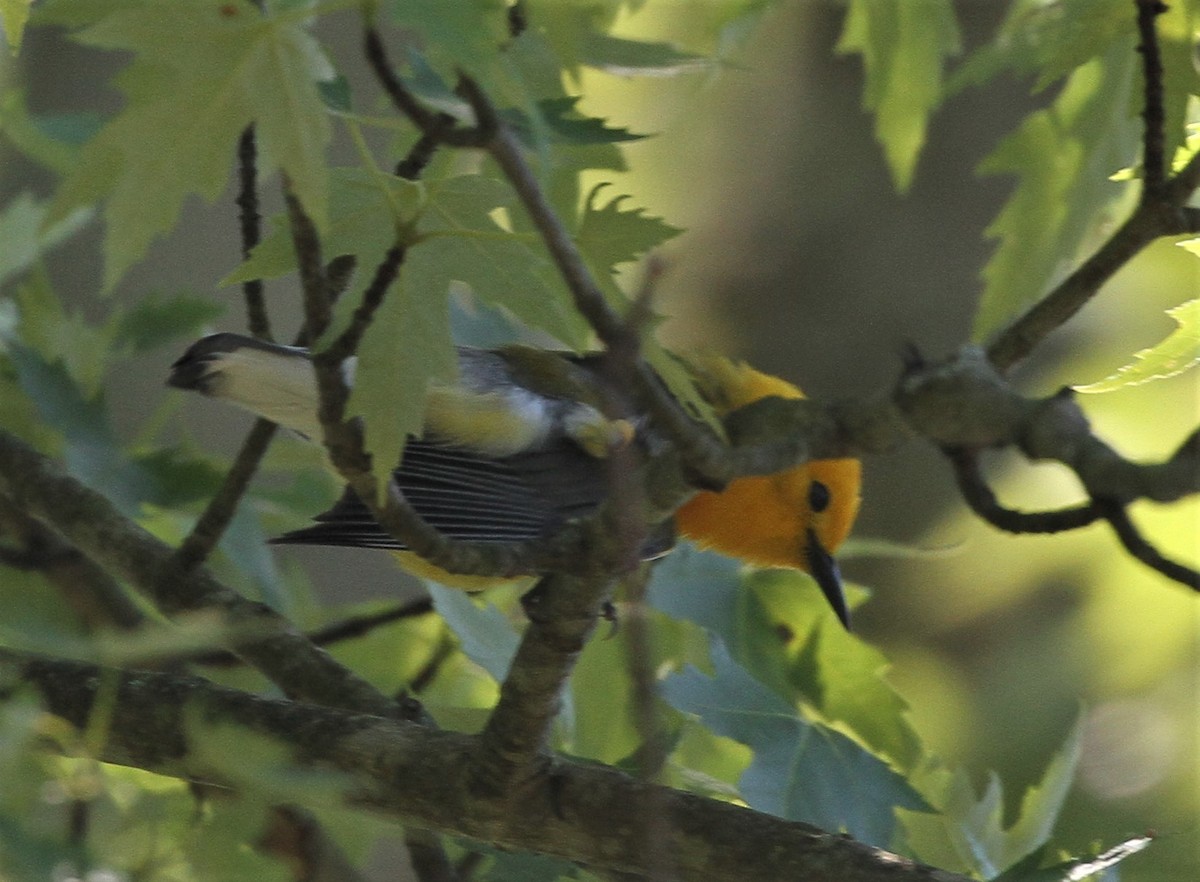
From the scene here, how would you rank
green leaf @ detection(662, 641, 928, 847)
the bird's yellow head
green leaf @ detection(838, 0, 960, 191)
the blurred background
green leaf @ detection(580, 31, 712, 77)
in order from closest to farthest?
green leaf @ detection(580, 31, 712, 77), green leaf @ detection(662, 641, 928, 847), green leaf @ detection(838, 0, 960, 191), the bird's yellow head, the blurred background

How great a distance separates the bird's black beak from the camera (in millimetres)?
1856

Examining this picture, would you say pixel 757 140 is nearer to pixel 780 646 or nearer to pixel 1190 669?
pixel 1190 669

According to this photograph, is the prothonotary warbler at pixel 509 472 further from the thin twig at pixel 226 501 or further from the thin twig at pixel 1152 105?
the thin twig at pixel 1152 105

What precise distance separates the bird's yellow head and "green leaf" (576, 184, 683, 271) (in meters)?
1.04

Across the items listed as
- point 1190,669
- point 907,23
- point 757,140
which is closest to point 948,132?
point 757,140

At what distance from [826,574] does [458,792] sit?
0.86 m

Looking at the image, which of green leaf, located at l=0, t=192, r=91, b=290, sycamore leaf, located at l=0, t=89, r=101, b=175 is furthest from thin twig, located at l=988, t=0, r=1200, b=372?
sycamore leaf, located at l=0, t=89, r=101, b=175

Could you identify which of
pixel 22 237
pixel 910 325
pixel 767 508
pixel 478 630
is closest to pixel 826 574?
pixel 767 508

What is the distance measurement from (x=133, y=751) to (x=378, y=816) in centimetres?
27

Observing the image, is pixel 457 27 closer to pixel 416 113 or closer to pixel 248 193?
pixel 416 113

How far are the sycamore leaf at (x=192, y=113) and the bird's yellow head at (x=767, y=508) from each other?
1.33 metres

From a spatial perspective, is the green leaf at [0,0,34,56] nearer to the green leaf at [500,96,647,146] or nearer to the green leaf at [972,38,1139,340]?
the green leaf at [500,96,647,146]

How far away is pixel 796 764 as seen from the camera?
149 centimetres

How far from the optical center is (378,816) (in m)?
1.38
